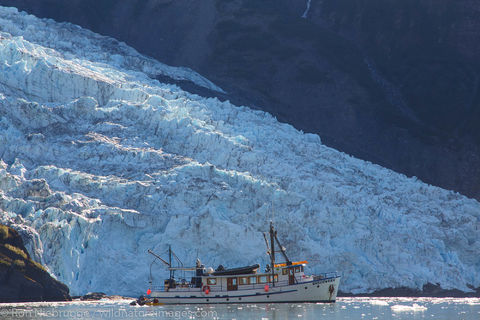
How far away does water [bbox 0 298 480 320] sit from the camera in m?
35.3

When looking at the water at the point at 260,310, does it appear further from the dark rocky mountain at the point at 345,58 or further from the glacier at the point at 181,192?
the dark rocky mountain at the point at 345,58

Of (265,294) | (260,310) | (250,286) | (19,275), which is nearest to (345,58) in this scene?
(250,286)

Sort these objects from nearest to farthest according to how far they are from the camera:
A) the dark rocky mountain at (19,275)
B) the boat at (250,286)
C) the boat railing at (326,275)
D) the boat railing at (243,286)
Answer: the dark rocky mountain at (19,275)
the boat at (250,286)
the boat railing at (243,286)
the boat railing at (326,275)

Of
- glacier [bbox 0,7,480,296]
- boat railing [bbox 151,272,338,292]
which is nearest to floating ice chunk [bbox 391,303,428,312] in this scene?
boat railing [bbox 151,272,338,292]

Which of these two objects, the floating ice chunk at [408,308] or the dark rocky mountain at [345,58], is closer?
the floating ice chunk at [408,308]

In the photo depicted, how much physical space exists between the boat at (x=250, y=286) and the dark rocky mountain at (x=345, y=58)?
115ft

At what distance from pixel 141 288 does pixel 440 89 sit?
165 ft


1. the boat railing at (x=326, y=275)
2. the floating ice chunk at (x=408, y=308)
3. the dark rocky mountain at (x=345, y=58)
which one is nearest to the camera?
the floating ice chunk at (x=408, y=308)

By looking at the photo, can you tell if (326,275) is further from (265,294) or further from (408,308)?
(408,308)

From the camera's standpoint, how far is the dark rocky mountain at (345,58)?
81.0 meters

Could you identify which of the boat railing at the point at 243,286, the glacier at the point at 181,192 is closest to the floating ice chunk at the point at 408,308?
the boat railing at the point at 243,286

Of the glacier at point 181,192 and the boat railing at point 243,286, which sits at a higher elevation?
the glacier at point 181,192

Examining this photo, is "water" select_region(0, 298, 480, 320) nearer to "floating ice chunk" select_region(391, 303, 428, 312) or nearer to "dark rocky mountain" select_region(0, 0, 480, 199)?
"floating ice chunk" select_region(391, 303, 428, 312)

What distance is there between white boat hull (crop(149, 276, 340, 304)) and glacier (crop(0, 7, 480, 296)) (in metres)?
3.21
